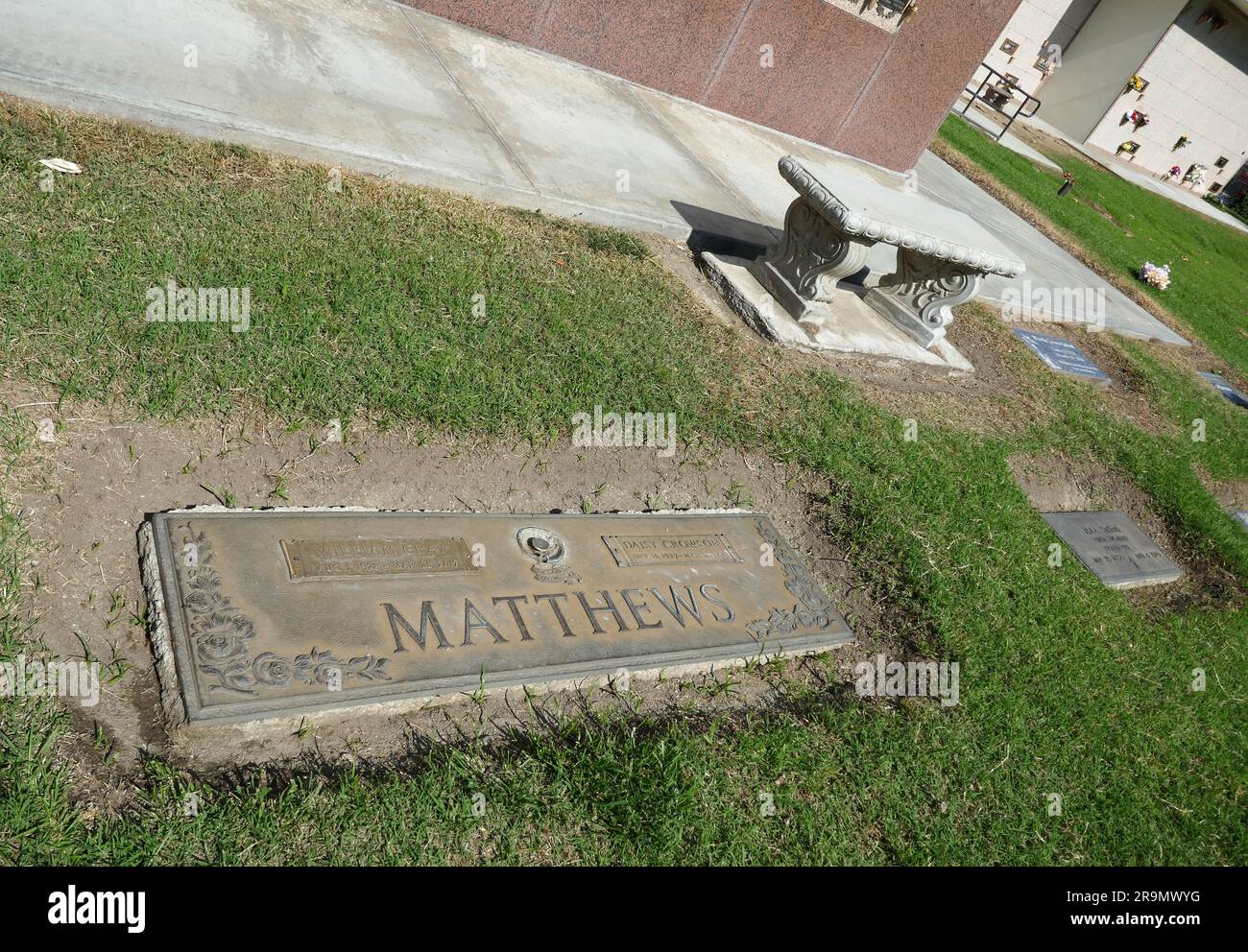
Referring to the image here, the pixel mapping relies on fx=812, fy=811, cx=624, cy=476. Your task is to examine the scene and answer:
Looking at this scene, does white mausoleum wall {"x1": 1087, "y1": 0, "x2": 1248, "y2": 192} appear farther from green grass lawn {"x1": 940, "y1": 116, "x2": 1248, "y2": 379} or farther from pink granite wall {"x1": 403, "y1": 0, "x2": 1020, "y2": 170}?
pink granite wall {"x1": 403, "y1": 0, "x2": 1020, "y2": 170}

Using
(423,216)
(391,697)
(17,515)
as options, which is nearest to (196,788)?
(391,697)

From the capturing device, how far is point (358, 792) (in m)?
2.15

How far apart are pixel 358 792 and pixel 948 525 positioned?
3.29m

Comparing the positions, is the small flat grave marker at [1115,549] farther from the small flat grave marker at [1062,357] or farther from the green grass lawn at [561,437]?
the small flat grave marker at [1062,357]

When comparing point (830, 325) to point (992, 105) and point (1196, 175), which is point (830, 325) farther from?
point (1196, 175)

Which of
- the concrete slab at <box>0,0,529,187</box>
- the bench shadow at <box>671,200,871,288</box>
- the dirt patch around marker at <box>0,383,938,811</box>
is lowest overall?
Result: the dirt patch around marker at <box>0,383,938,811</box>

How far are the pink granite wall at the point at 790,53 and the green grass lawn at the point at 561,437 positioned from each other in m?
2.92

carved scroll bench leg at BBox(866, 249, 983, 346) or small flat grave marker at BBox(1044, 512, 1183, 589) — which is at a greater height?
carved scroll bench leg at BBox(866, 249, 983, 346)

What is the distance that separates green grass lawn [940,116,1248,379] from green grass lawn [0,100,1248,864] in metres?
7.93

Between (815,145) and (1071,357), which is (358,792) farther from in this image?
(815,145)

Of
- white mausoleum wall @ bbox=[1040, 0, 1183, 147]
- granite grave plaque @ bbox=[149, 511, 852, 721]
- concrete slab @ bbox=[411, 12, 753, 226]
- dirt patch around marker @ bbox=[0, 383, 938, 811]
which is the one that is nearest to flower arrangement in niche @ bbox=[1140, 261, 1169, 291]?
concrete slab @ bbox=[411, 12, 753, 226]

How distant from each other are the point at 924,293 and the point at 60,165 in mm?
5173

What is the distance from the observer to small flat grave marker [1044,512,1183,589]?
4.88 meters

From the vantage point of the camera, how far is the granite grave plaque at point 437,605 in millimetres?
2291
